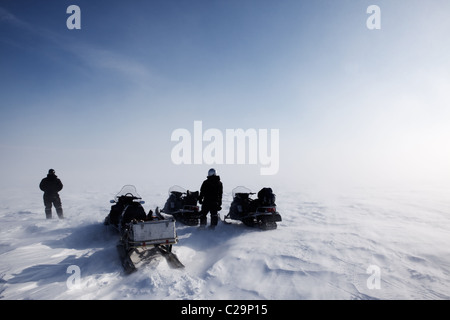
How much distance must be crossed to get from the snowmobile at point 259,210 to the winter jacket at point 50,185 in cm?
814

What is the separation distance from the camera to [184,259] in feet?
18.9

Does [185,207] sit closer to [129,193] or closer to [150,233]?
[129,193]

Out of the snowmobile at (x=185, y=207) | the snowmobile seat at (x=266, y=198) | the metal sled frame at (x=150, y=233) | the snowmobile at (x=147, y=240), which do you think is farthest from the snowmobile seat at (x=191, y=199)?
the metal sled frame at (x=150, y=233)

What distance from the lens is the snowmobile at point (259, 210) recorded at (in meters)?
8.16

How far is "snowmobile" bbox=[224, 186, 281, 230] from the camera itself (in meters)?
8.16

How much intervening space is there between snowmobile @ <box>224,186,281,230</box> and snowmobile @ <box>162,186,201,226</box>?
1537 millimetres

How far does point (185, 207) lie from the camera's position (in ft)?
30.8

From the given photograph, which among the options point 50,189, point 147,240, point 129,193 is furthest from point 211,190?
point 50,189

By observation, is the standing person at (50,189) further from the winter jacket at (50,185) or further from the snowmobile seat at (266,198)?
the snowmobile seat at (266,198)

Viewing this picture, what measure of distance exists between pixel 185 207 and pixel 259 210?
303 cm

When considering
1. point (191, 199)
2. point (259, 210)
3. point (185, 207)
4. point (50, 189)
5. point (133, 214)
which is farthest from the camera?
point (50, 189)

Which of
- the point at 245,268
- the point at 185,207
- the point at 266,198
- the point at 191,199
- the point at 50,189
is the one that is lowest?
the point at 245,268
